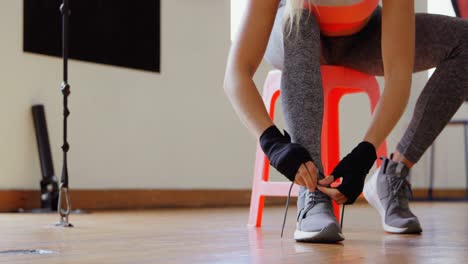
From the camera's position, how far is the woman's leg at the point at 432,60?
1.59 meters

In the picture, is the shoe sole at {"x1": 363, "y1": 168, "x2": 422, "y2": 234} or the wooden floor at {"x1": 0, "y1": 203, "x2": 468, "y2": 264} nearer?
the wooden floor at {"x1": 0, "y1": 203, "x2": 468, "y2": 264}

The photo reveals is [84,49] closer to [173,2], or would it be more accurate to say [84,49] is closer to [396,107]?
[173,2]

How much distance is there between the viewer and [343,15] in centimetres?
150

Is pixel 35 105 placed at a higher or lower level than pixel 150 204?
higher

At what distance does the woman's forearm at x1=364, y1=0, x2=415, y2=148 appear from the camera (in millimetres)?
1363

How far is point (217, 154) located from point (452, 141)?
2.07 meters

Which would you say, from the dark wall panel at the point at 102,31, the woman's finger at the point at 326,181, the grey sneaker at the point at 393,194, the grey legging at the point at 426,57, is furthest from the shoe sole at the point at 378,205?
the dark wall panel at the point at 102,31

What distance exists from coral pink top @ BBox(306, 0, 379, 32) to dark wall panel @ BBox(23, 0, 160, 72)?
69.8 inches

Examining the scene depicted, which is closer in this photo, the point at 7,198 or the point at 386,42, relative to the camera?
the point at 386,42

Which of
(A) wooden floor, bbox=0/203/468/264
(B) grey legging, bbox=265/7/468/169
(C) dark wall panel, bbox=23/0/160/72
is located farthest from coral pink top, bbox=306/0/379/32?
(C) dark wall panel, bbox=23/0/160/72

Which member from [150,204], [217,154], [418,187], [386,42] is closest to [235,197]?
[217,154]

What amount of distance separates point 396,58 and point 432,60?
0.24m

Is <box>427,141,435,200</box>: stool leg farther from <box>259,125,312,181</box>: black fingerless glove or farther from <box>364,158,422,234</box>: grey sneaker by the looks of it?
<box>259,125,312,181</box>: black fingerless glove

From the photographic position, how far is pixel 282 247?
1.24m
